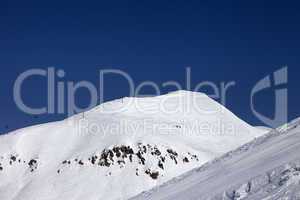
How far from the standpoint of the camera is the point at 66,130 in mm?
90000

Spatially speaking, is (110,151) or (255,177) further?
(110,151)

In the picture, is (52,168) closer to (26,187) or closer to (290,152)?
(26,187)

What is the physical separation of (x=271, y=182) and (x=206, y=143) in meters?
74.9

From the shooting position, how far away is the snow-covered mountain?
233 ft

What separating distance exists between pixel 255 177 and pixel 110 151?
2447 inches

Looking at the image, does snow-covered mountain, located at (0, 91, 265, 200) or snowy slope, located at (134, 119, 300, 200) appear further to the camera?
snow-covered mountain, located at (0, 91, 265, 200)

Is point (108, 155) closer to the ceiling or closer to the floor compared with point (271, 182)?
closer to the floor

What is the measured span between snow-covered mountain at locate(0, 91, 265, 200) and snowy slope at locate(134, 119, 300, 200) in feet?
148

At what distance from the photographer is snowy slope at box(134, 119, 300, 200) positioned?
13.7 meters

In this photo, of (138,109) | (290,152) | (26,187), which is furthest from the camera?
(138,109)

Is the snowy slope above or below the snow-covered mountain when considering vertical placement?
above

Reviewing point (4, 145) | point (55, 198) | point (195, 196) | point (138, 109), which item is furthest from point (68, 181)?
point (195, 196)

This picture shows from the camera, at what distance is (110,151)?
76.7 meters

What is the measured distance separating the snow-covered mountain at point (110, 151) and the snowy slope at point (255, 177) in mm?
45259
